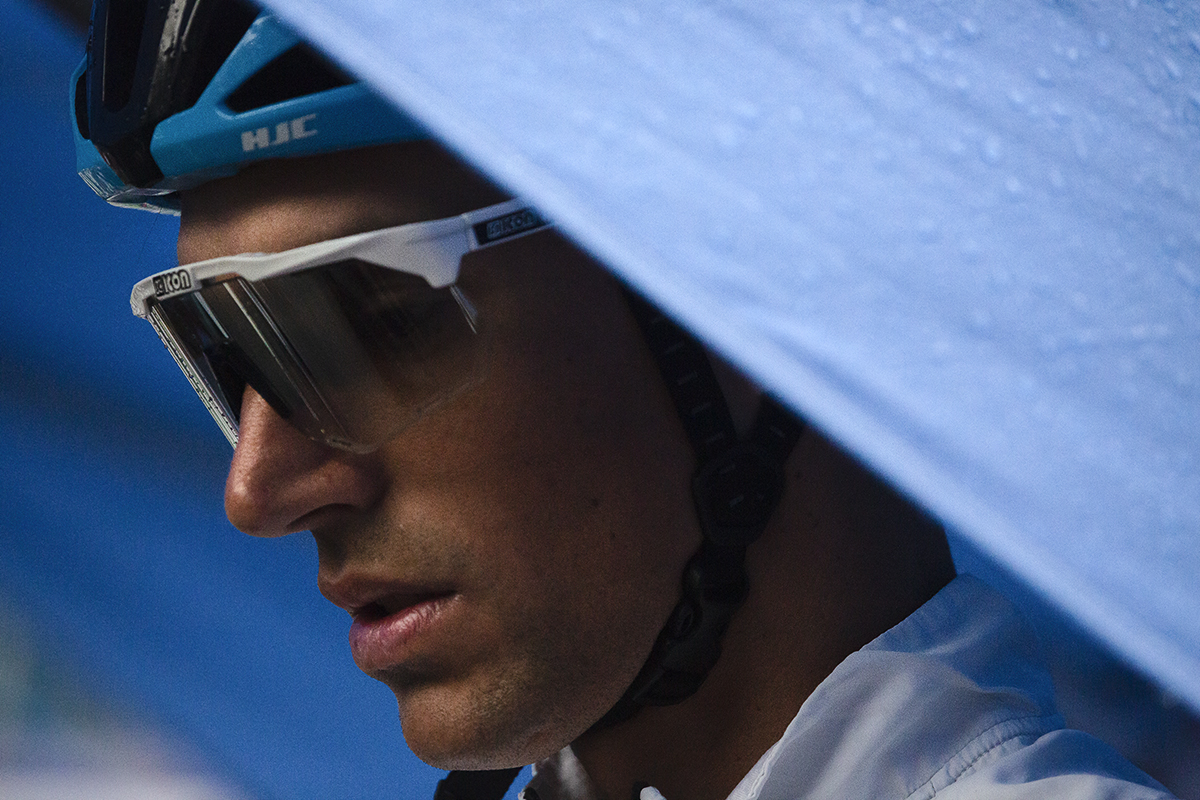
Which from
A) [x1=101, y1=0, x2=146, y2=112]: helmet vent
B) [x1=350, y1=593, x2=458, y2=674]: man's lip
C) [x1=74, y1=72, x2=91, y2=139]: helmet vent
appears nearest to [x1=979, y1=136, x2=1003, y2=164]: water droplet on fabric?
[x1=350, y1=593, x2=458, y2=674]: man's lip

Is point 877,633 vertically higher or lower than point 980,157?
lower

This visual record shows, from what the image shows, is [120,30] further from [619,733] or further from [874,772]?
[874,772]

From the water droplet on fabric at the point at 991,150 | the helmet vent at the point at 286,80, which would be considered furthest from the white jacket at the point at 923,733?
the helmet vent at the point at 286,80

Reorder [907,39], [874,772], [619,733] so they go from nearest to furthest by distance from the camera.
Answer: [907,39], [874,772], [619,733]

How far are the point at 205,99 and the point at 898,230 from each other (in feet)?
2.85

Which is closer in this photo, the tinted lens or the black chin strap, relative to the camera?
the tinted lens

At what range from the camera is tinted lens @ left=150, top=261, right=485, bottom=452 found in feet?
3.12

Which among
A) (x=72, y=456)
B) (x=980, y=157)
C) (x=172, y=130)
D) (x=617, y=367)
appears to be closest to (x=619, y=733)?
(x=617, y=367)

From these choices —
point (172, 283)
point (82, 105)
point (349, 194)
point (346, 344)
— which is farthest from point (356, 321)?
point (82, 105)

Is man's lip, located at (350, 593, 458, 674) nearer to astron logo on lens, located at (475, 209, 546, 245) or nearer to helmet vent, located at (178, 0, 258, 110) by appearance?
astron logo on lens, located at (475, 209, 546, 245)

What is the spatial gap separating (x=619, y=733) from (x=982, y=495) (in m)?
1.03

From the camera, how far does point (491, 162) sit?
1.22ft

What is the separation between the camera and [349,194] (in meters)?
0.98

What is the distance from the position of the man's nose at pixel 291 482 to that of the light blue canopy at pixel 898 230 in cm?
69
